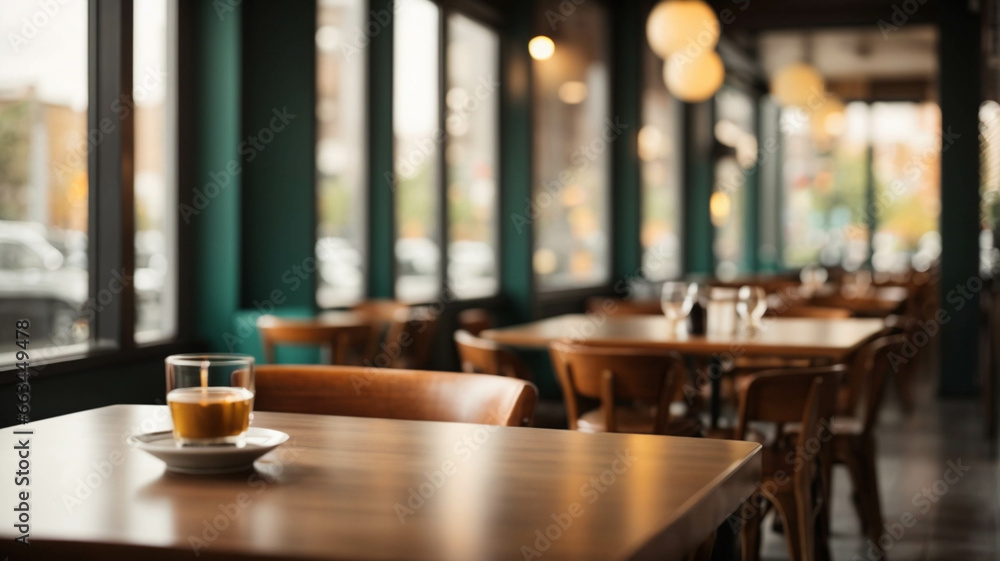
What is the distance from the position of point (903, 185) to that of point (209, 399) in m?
14.4

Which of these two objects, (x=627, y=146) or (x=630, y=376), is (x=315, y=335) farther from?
(x=627, y=146)

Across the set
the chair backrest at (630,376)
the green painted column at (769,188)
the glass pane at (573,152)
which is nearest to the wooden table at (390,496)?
the chair backrest at (630,376)

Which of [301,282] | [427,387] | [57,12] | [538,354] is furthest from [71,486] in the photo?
[538,354]

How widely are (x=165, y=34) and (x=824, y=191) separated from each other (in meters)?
11.6

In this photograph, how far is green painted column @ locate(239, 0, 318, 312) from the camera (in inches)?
196

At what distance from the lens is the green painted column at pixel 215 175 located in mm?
4723

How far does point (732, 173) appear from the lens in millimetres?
12531

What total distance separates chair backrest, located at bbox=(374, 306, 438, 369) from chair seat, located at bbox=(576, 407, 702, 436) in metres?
1.29

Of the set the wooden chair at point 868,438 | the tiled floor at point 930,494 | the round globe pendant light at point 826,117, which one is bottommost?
the tiled floor at point 930,494

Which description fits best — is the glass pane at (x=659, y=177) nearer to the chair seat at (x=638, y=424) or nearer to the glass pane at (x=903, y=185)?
the glass pane at (x=903, y=185)

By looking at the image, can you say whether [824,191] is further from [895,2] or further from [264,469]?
[264,469]

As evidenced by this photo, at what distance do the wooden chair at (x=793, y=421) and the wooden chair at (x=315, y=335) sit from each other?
5.94ft

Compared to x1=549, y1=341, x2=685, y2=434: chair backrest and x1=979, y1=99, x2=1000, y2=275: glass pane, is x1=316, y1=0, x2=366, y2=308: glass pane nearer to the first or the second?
x1=549, y1=341, x2=685, y2=434: chair backrest

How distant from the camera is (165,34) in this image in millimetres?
4512
